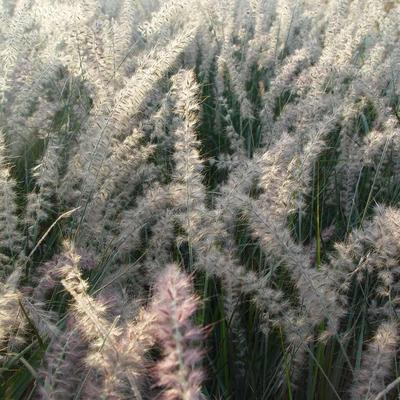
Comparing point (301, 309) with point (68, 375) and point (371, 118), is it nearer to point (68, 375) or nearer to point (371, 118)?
point (68, 375)

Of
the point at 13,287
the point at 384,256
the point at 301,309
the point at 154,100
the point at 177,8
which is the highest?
the point at 177,8

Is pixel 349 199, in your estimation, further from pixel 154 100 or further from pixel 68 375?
pixel 68 375

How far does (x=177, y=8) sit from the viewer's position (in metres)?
2.27

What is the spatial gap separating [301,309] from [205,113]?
1969mm

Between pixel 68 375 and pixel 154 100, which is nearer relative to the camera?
pixel 68 375

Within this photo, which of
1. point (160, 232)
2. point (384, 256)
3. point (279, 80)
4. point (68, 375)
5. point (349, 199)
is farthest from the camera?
point (279, 80)

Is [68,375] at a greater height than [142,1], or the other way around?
[142,1]

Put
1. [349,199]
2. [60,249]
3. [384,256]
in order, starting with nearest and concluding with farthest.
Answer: [384,256] < [60,249] < [349,199]

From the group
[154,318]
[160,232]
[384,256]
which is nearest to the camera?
[154,318]

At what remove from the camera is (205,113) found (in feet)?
10.8

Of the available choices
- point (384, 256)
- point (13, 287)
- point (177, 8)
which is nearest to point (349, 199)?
point (384, 256)

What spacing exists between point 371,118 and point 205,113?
3.11ft

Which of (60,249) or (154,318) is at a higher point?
(154,318)

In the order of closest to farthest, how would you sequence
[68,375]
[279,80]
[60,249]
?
[68,375], [60,249], [279,80]
